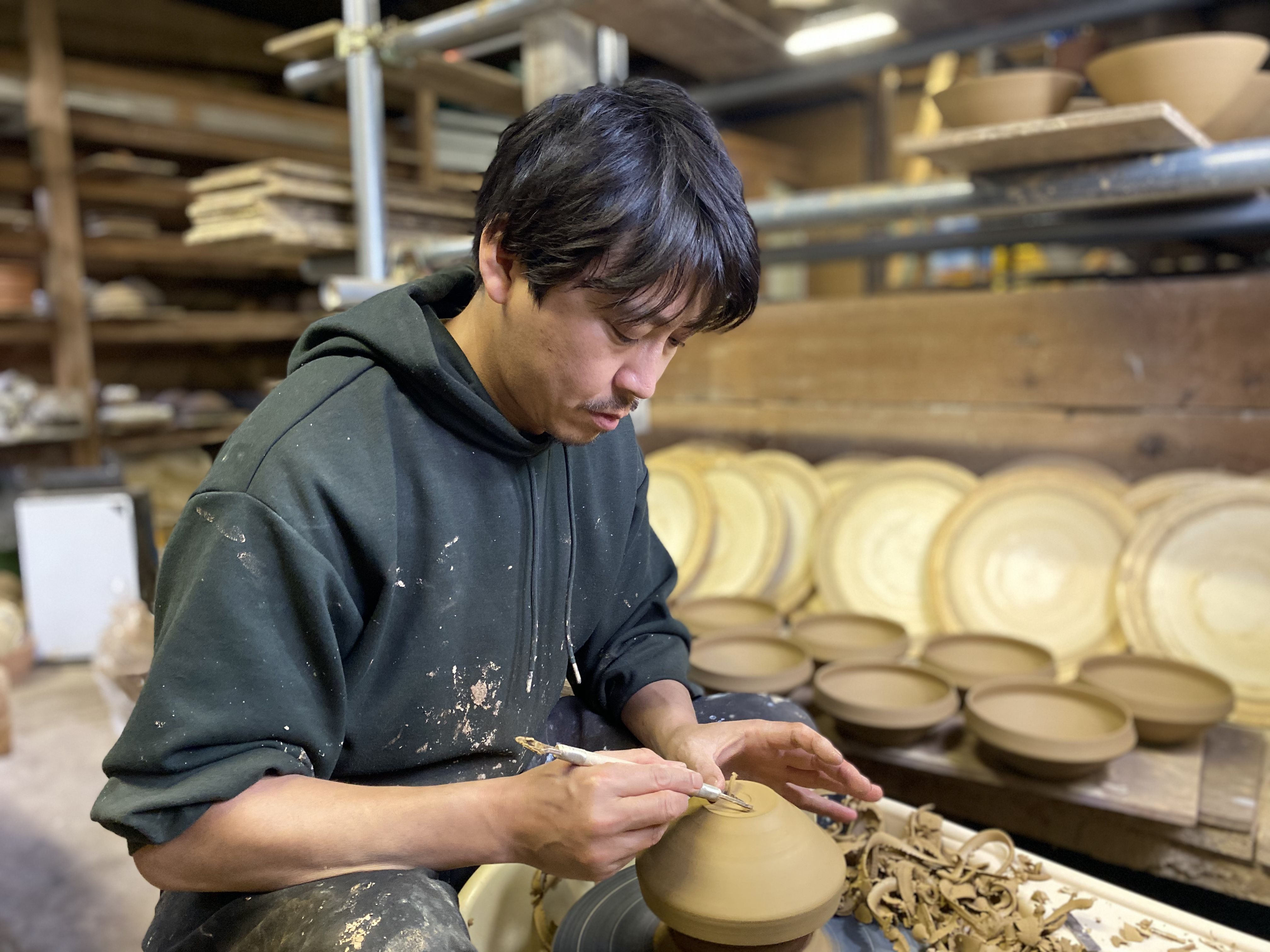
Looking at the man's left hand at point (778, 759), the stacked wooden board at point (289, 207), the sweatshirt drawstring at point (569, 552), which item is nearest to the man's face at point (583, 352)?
the sweatshirt drawstring at point (569, 552)

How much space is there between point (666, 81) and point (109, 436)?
580 cm

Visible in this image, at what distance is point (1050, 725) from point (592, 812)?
1.70 meters

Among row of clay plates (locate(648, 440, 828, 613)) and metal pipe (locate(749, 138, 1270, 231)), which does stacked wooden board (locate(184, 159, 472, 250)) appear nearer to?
row of clay plates (locate(648, 440, 828, 613))

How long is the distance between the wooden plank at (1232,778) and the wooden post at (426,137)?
20.9ft

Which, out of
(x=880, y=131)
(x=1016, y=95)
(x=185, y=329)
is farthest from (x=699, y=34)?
(x=185, y=329)

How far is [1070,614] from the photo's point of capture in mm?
3086

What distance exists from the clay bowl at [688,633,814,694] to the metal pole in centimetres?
200

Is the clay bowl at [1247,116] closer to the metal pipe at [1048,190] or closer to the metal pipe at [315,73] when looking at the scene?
the metal pipe at [1048,190]

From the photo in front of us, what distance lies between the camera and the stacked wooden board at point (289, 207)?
3.40 metres

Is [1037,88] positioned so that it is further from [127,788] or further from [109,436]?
[109,436]

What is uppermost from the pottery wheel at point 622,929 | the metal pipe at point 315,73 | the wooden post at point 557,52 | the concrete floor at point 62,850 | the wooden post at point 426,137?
the wooden post at point 426,137

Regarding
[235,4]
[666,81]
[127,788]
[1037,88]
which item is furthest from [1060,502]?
[235,4]

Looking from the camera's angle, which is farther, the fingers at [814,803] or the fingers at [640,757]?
the fingers at [814,803]

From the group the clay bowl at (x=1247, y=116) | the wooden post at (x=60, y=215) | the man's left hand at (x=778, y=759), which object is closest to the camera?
the man's left hand at (x=778, y=759)
